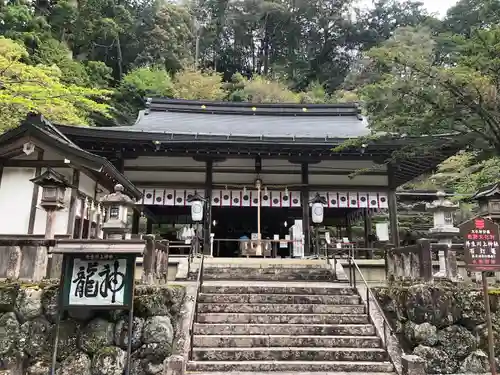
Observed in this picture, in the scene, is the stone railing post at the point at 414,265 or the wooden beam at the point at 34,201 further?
the wooden beam at the point at 34,201

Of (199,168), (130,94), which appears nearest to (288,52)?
(130,94)

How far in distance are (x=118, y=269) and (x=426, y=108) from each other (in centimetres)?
652

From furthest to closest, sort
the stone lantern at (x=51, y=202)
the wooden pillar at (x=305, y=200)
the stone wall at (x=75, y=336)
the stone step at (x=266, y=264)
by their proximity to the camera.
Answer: the wooden pillar at (x=305, y=200), the stone step at (x=266, y=264), the stone lantern at (x=51, y=202), the stone wall at (x=75, y=336)

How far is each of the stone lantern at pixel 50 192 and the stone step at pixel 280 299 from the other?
3038 millimetres

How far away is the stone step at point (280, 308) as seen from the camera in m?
7.14

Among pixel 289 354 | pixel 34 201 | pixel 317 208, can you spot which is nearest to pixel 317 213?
pixel 317 208

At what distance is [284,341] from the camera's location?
6.43 m

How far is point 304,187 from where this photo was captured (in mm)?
13281

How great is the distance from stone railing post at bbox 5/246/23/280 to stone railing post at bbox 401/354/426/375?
612cm

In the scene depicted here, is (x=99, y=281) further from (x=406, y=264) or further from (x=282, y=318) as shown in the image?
(x=406, y=264)

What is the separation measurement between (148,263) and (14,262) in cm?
208

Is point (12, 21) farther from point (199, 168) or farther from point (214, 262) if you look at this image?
point (214, 262)

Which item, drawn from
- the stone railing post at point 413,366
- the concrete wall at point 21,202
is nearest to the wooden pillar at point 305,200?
the stone railing post at point 413,366

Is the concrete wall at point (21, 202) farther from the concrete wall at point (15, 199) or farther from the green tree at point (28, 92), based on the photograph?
the green tree at point (28, 92)
